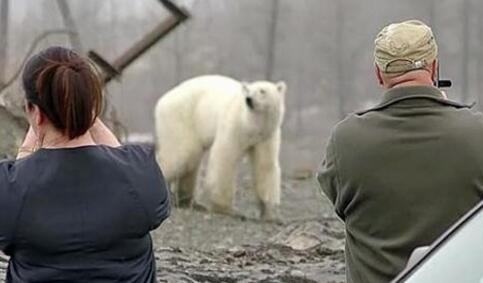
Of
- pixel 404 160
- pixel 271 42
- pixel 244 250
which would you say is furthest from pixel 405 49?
pixel 271 42

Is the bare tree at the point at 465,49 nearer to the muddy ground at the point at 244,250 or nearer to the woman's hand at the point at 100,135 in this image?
the muddy ground at the point at 244,250

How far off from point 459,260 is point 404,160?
39.8 inches

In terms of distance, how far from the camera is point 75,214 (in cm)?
340

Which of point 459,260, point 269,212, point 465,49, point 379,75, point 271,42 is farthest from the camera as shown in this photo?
point 465,49

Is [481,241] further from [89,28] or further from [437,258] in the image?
[89,28]

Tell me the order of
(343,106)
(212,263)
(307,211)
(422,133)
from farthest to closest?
(343,106) < (307,211) < (212,263) < (422,133)

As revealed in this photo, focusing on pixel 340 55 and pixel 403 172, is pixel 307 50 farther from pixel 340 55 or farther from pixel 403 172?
pixel 403 172

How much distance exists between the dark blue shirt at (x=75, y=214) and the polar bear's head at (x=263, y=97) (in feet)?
36.4

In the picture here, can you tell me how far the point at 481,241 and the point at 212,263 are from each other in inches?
205

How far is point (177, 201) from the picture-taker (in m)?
14.8

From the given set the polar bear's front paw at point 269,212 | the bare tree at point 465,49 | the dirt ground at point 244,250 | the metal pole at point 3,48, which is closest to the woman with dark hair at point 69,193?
the dirt ground at point 244,250

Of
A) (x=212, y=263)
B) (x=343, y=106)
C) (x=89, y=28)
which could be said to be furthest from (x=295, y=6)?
(x=212, y=263)

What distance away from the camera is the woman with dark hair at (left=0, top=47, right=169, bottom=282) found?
132 inches

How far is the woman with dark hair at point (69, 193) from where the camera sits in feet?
11.0
